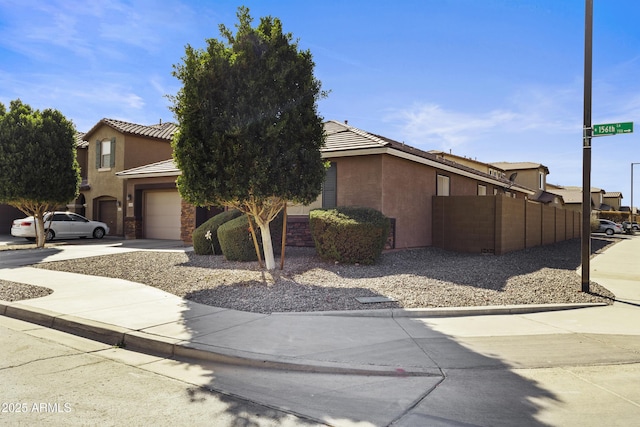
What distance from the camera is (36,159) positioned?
54.4 ft

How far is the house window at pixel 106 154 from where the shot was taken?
24.0 meters

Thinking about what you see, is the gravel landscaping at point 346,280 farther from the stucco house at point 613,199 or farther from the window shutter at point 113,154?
the stucco house at point 613,199

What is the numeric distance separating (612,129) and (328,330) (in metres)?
7.27

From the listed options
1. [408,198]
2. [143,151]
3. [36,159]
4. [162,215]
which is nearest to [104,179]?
[143,151]

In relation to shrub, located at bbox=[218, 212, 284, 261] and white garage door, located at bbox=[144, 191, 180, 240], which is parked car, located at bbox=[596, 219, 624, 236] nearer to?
white garage door, located at bbox=[144, 191, 180, 240]

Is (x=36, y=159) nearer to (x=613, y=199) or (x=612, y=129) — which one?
(x=612, y=129)

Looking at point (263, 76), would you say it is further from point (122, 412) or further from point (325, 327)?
point (122, 412)

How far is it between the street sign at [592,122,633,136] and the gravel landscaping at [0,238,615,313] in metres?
3.34

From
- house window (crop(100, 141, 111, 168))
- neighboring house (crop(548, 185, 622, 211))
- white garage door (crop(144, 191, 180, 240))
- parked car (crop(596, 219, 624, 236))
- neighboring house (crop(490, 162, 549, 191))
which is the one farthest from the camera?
neighboring house (crop(548, 185, 622, 211))

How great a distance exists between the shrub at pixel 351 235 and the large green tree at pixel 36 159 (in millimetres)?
11963

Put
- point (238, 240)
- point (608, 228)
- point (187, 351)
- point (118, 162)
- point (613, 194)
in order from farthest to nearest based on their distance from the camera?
point (613, 194)
point (608, 228)
point (118, 162)
point (238, 240)
point (187, 351)

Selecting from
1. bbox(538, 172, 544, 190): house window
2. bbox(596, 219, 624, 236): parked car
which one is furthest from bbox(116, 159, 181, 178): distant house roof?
bbox(596, 219, 624, 236): parked car

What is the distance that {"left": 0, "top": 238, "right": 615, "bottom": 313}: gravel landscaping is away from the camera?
25.8 ft

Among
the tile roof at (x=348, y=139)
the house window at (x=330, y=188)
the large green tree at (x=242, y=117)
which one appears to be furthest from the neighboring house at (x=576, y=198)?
the large green tree at (x=242, y=117)
